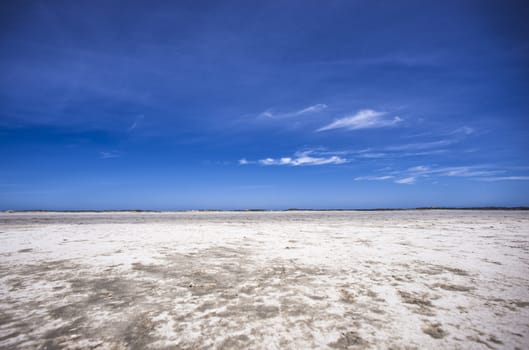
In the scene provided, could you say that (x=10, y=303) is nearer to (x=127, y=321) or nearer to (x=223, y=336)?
(x=127, y=321)

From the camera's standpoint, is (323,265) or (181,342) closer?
(181,342)

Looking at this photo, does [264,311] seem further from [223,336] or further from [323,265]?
[323,265]

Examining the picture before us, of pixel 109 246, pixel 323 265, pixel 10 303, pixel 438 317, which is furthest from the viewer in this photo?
pixel 109 246

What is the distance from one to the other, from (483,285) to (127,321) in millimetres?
5511

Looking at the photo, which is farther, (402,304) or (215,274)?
(215,274)

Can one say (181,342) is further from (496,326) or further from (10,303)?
(496,326)

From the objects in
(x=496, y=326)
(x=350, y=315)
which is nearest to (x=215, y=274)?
(x=350, y=315)

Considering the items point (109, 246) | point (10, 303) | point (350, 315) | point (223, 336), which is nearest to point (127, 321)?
point (223, 336)

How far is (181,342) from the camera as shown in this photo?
8.64 ft

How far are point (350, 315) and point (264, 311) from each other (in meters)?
1.11

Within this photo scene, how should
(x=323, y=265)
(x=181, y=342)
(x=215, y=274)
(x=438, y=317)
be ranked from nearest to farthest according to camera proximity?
(x=181, y=342), (x=438, y=317), (x=215, y=274), (x=323, y=265)

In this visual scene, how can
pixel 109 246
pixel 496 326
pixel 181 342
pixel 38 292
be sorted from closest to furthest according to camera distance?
pixel 181 342 < pixel 496 326 < pixel 38 292 < pixel 109 246

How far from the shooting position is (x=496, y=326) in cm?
289

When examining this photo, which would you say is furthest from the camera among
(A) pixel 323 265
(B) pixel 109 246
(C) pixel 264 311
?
(B) pixel 109 246
